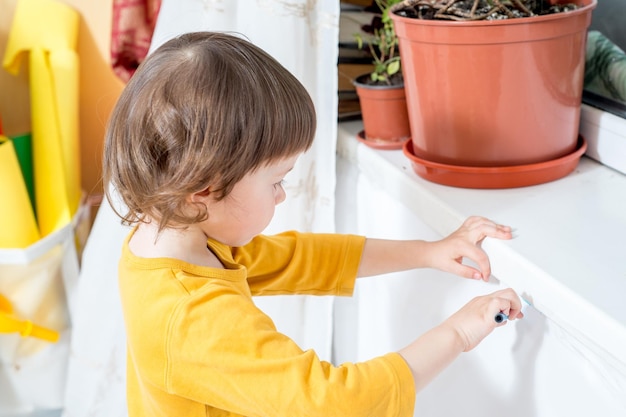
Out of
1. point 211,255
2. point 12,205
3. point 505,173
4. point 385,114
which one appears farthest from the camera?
point 12,205

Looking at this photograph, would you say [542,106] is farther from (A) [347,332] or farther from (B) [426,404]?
(A) [347,332]

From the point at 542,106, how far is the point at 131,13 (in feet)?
2.61

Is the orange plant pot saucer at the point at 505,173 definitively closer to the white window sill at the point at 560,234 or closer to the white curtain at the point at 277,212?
the white window sill at the point at 560,234

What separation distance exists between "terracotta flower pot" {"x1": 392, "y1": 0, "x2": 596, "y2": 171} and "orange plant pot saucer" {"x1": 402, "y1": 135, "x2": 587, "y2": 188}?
15 mm

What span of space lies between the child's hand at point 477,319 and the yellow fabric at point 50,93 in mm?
890

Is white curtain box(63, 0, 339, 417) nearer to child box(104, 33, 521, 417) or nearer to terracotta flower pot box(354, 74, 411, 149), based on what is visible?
terracotta flower pot box(354, 74, 411, 149)

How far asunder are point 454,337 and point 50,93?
969 mm

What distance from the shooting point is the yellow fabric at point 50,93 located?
4.47ft

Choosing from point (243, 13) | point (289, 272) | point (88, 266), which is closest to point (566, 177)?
point (289, 272)

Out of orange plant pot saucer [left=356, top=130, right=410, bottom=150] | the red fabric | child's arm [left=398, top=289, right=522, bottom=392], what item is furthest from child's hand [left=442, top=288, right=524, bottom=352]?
the red fabric

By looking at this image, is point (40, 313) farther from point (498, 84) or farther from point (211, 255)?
point (498, 84)

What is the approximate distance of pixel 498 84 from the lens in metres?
0.89

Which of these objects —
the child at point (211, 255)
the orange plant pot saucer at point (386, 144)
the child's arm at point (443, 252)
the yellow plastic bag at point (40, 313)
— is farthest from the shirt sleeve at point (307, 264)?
the yellow plastic bag at point (40, 313)

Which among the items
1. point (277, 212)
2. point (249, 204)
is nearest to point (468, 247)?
point (249, 204)
